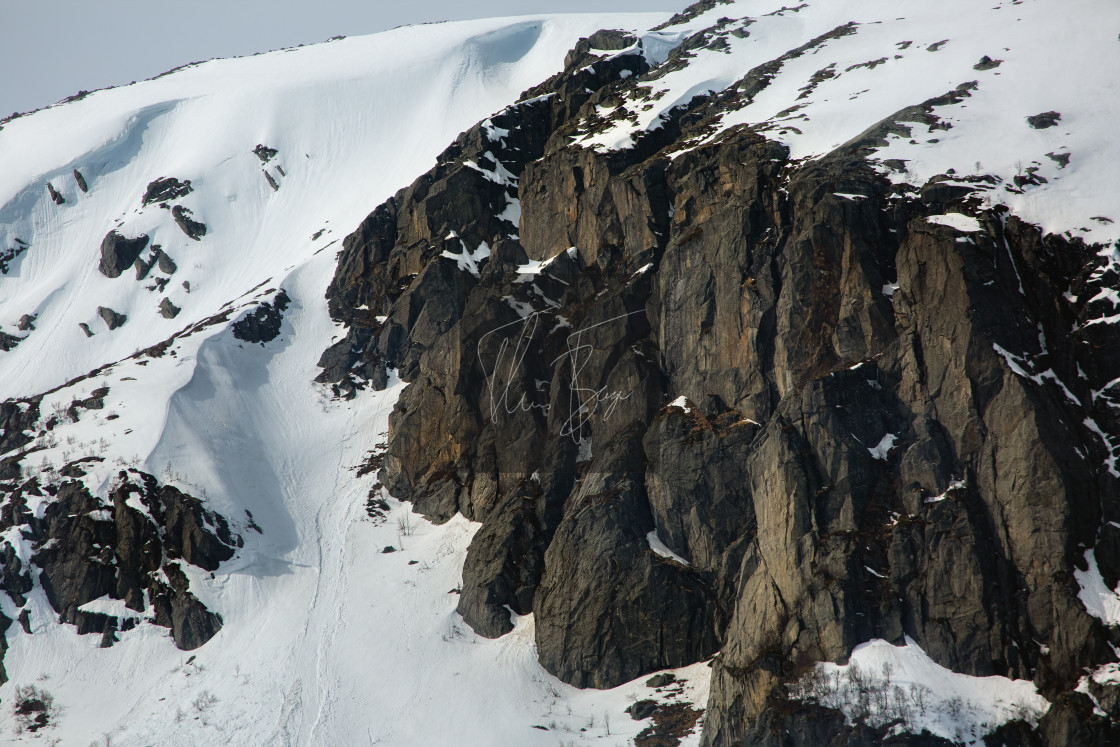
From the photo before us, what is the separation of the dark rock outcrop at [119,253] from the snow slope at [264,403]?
1.43 m

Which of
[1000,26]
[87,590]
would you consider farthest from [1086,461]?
[87,590]

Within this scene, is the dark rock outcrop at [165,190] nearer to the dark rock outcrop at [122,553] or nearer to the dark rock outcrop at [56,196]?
the dark rock outcrop at [56,196]

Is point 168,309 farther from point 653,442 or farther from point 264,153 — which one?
point 653,442

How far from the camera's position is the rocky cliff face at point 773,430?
1331 inches

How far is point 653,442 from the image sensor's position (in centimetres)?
4594

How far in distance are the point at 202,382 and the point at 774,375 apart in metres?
44.4

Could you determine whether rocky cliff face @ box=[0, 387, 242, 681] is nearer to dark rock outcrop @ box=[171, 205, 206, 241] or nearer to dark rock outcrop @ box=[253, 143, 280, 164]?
dark rock outcrop @ box=[171, 205, 206, 241]

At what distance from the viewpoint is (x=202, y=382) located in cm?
6391

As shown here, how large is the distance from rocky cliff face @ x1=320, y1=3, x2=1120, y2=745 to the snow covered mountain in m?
0.18

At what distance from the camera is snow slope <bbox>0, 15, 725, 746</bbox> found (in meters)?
42.8

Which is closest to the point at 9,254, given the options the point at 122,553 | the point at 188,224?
the point at 188,224

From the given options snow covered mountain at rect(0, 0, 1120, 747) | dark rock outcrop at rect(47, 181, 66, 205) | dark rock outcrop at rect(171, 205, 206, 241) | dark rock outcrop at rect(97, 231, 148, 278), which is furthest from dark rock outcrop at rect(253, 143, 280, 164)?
snow covered mountain at rect(0, 0, 1120, 747)

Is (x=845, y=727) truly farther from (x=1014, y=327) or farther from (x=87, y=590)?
(x=87, y=590)

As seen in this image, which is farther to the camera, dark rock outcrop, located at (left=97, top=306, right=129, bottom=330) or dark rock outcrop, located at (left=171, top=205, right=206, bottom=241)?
dark rock outcrop, located at (left=171, top=205, right=206, bottom=241)
